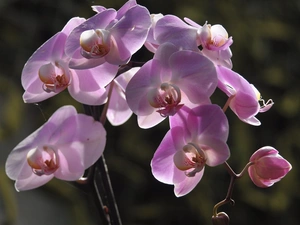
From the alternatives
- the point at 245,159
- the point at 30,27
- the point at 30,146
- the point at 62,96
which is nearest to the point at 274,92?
the point at 245,159

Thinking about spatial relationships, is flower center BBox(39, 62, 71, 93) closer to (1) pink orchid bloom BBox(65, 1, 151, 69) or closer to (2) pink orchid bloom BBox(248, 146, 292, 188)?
(1) pink orchid bloom BBox(65, 1, 151, 69)

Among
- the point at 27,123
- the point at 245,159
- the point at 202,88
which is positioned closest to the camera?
the point at 202,88

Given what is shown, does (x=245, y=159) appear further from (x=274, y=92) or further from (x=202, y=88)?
(x=202, y=88)

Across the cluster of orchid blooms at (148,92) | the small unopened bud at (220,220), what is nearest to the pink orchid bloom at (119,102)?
the cluster of orchid blooms at (148,92)

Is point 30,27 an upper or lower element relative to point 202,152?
lower

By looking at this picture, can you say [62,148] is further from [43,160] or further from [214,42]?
[214,42]

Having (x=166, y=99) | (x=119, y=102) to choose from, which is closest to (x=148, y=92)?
(x=166, y=99)

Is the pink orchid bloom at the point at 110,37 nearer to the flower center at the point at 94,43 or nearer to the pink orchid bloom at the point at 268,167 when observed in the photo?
the flower center at the point at 94,43
